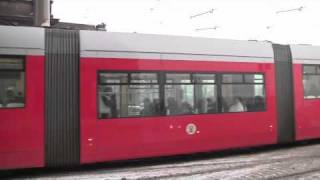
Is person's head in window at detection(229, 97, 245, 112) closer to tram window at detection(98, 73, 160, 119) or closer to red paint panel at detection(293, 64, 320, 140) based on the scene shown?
red paint panel at detection(293, 64, 320, 140)

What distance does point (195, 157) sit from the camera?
13.1 m

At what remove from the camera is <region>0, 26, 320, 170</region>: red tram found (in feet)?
33.7

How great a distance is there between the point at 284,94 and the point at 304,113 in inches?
36.5

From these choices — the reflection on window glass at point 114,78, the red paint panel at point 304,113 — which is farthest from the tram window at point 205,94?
the red paint panel at point 304,113

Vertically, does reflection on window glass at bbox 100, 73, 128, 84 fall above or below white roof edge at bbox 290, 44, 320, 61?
below

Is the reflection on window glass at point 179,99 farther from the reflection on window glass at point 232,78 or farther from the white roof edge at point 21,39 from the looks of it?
the white roof edge at point 21,39

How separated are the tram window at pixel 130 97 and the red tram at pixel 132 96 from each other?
0.8 inches

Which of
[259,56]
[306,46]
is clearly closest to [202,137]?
[259,56]

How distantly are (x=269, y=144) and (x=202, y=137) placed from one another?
2.42 metres

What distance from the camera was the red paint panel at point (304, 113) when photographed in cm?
1419

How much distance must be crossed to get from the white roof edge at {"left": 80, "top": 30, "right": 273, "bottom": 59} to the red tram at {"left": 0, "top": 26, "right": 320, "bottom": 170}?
0.08ft

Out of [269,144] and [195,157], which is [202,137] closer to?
[195,157]

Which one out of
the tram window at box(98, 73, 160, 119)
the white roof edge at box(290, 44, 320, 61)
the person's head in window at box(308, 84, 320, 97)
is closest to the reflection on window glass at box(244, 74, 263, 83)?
the white roof edge at box(290, 44, 320, 61)

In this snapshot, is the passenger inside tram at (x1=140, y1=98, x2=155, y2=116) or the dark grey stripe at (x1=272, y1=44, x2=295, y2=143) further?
the dark grey stripe at (x1=272, y1=44, x2=295, y2=143)
